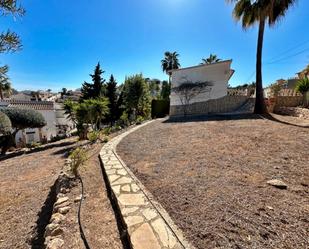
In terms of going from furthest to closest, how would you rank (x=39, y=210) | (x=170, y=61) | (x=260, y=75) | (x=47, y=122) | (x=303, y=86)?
(x=170, y=61) < (x=47, y=122) < (x=303, y=86) < (x=260, y=75) < (x=39, y=210)

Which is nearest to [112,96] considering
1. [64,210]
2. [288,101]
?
[288,101]

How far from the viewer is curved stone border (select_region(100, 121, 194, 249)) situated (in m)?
2.11

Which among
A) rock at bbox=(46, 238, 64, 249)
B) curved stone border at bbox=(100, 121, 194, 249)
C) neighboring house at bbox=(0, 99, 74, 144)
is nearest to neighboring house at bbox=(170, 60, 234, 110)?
curved stone border at bbox=(100, 121, 194, 249)

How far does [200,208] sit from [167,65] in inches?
1298

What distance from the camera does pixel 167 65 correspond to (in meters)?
33.5

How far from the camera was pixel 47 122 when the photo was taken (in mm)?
22969

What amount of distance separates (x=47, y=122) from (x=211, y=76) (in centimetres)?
1940

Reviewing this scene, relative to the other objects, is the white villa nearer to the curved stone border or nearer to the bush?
the bush

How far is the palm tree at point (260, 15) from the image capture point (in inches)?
414

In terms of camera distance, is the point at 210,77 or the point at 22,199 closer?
the point at 22,199

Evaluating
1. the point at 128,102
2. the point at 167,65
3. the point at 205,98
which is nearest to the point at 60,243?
the point at 205,98

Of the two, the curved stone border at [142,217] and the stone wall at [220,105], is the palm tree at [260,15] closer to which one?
the stone wall at [220,105]

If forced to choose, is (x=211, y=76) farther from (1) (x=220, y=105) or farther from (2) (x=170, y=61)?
(2) (x=170, y=61)

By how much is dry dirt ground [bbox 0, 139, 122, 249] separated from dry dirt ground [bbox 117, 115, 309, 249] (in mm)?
829
